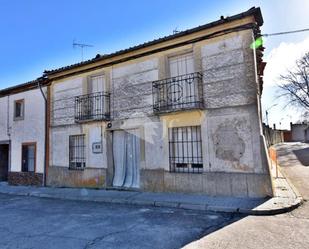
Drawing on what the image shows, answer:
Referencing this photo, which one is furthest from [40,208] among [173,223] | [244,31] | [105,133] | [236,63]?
[244,31]

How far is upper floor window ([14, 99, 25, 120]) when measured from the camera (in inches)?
584

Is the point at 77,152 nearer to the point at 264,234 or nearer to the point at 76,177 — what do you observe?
the point at 76,177

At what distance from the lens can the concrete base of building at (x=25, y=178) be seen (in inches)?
533

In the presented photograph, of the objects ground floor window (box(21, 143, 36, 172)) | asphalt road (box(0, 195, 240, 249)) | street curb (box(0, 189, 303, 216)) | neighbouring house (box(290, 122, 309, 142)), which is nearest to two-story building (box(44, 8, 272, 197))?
street curb (box(0, 189, 303, 216))

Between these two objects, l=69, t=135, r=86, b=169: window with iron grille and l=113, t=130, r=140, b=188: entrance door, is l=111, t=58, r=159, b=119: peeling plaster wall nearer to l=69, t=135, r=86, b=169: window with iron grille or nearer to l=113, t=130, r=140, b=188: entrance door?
l=113, t=130, r=140, b=188: entrance door

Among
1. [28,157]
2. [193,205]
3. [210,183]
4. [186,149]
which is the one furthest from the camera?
[28,157]

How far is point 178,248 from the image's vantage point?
15.4 feet

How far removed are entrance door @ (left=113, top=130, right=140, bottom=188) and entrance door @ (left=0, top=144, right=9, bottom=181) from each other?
8.56 m

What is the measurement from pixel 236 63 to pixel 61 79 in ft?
27.2

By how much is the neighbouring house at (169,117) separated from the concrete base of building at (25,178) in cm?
69

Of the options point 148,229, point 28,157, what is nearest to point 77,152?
point 28,157

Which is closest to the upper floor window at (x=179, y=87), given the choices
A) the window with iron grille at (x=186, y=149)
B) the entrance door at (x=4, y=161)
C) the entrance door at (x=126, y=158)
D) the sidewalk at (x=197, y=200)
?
the window with iron grille at (x=186, y=149)

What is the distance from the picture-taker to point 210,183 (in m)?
8.83

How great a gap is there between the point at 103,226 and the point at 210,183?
13.1 ft
